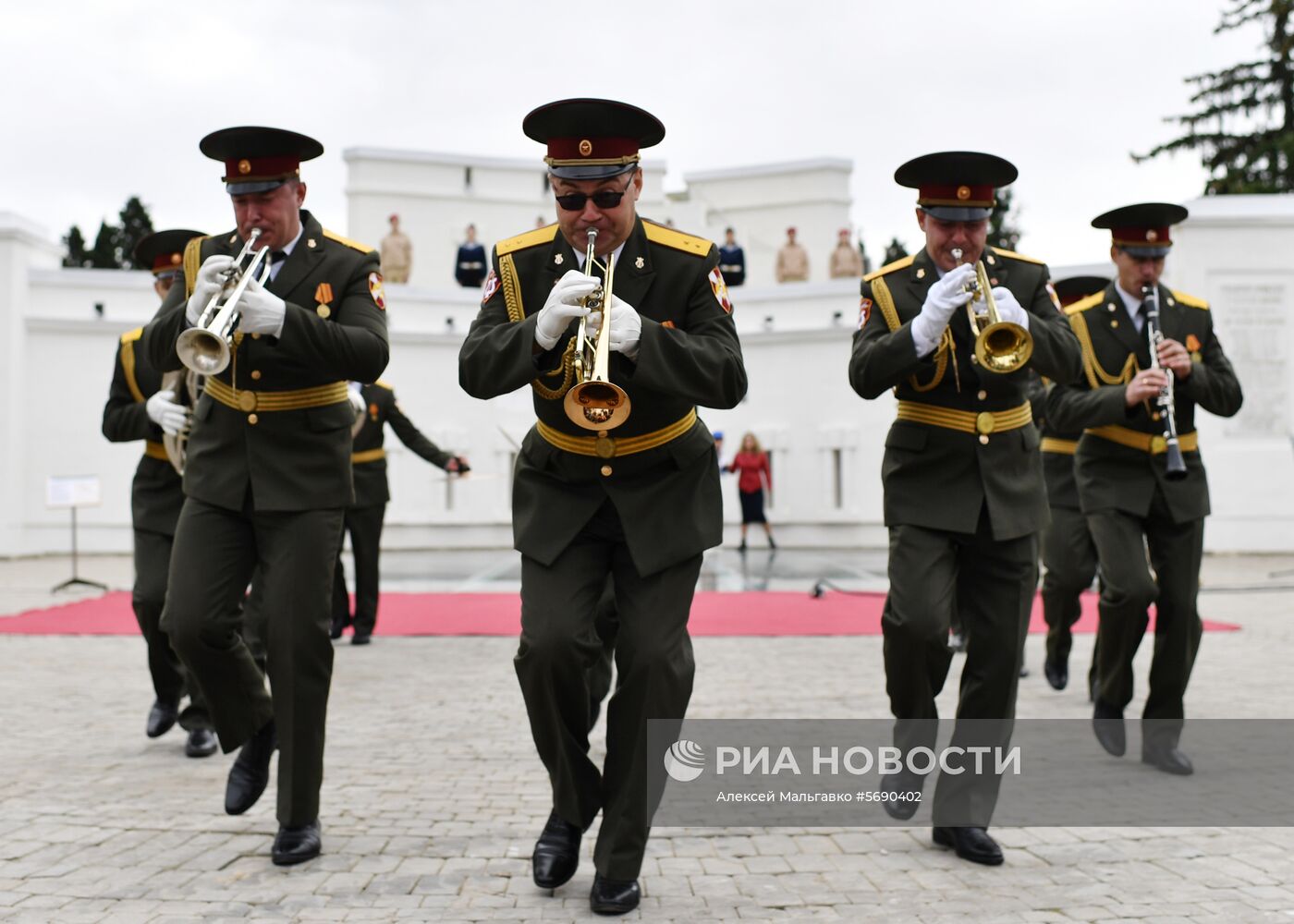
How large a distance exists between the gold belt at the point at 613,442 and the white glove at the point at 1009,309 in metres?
1.19

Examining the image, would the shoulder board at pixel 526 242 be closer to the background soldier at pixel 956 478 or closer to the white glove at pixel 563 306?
the white glove at pixel 563 306

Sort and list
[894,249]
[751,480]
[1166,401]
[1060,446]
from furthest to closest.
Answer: [894,249]
[751,480]
[1060,446]
[1166,401]

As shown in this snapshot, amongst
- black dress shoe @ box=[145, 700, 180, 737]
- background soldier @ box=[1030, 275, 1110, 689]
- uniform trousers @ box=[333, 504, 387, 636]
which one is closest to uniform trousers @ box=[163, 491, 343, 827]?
black dress shoe @ box=[145, 700, 180, 737]

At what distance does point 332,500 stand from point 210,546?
431mm

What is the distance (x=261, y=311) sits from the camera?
4320 millimetres

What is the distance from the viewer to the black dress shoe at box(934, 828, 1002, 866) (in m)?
4.42

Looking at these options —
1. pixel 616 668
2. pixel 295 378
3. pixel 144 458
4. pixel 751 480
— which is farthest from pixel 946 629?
pixel 751 480

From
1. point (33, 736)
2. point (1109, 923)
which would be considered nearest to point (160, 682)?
point (33, 736)

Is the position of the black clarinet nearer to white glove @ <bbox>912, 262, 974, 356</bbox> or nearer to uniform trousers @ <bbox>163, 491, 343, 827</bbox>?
white glove @ <bbox>912, 262, 974, 356</bbox>

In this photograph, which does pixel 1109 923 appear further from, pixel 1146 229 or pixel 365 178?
pixel 365 178

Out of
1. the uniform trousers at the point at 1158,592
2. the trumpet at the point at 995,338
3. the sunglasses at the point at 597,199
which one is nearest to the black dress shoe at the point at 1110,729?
the uniform trousers at the point at 1158,592

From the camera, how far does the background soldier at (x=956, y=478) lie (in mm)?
4719

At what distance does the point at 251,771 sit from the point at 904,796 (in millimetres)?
2350

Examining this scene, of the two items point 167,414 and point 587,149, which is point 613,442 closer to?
point 587,149
